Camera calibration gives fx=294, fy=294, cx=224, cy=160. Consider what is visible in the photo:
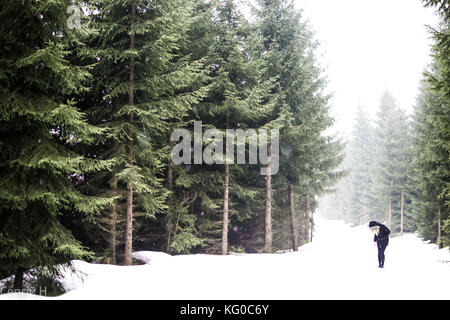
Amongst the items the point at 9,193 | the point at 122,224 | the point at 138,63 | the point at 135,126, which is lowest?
the point at 122,224

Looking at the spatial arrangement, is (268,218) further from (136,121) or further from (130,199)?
(136,121)

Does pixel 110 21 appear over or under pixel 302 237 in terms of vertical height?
over

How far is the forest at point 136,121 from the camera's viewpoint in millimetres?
6879

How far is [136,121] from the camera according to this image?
10.7m

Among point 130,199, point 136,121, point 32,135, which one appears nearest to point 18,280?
point 32,135

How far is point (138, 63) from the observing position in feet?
35.3

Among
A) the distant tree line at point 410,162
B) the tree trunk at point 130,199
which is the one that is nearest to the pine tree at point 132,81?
the tree trunk at point 130,199

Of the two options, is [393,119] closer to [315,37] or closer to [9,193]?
[315,37]

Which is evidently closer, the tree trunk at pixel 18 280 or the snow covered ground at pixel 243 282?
the tree trunk at pixel 18 280

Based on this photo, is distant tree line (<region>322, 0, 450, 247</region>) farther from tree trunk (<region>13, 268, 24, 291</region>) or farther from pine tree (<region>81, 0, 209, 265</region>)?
tree trunk (<region>13, 268, 24, 291</region>)

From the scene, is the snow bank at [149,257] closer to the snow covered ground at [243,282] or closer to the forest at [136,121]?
the snow covered ground at [243,282]

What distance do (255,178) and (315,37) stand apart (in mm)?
12973
